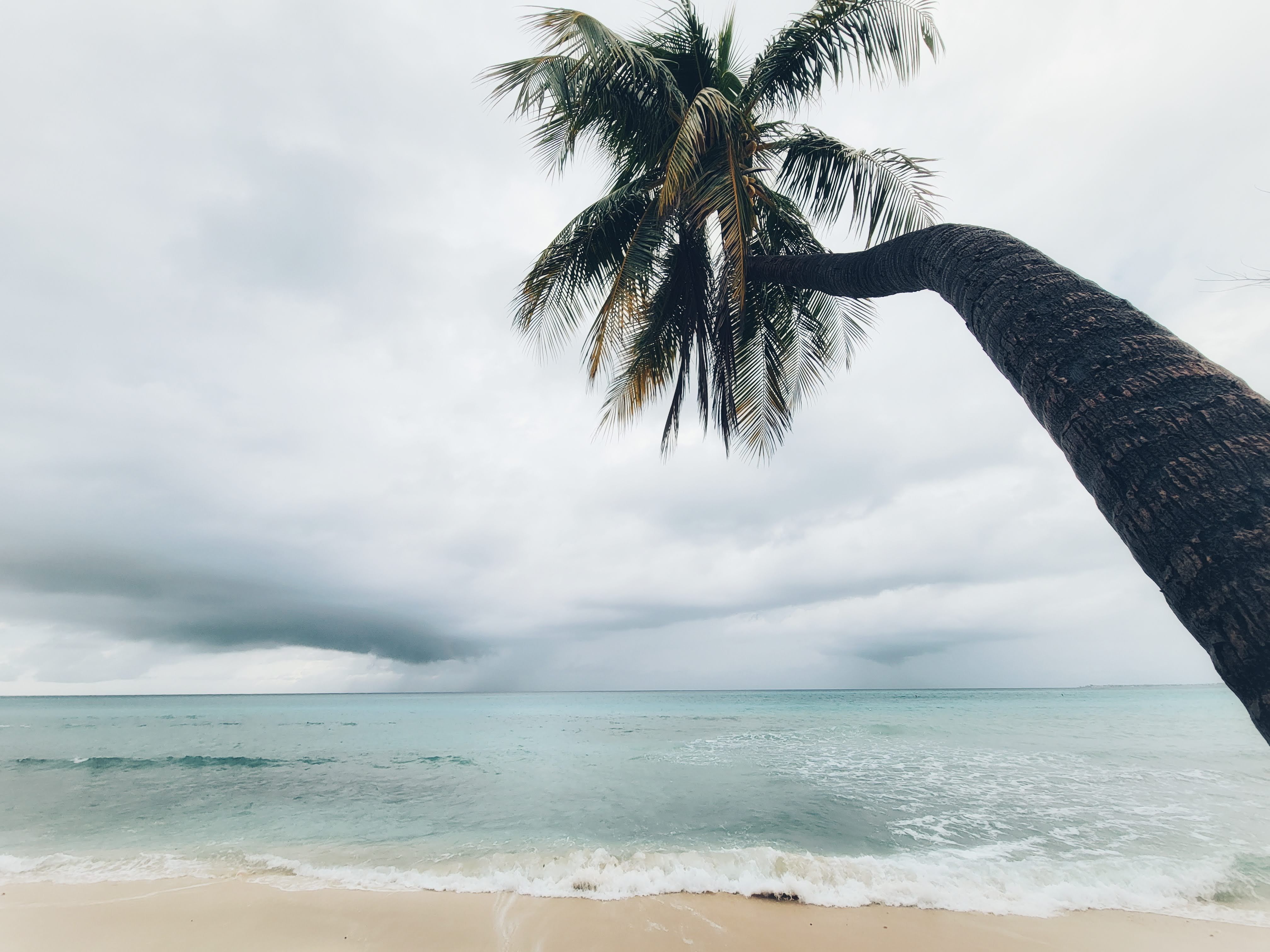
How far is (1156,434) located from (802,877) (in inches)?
313

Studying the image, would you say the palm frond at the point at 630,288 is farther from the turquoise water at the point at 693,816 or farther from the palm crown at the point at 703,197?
the turquoise water at the point at 693,816

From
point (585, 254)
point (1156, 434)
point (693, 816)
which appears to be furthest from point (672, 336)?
point (693, 816)

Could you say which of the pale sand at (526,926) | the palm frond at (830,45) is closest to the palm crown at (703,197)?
the palm frond at (830,45)

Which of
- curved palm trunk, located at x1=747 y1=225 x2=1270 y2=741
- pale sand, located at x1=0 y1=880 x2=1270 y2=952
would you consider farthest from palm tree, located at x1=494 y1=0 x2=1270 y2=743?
pale sand, located at x1=0 y1=880 x2=1270 y2=952

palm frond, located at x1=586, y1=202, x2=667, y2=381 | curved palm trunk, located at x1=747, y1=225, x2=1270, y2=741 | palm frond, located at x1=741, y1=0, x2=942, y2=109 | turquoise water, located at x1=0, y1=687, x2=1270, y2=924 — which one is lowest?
turquoise water, located at x1=0, y1=687, x2=1270, y2=924

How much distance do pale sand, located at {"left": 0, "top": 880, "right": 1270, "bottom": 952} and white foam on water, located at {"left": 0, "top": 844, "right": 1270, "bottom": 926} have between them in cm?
26

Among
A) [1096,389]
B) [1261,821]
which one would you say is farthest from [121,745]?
[1261,821]

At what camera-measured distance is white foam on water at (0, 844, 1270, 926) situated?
6.70m

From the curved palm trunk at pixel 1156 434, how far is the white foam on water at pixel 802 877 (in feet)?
23.4

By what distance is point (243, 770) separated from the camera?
1697 centimetres

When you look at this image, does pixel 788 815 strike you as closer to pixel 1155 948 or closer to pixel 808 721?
pixel 1155 948

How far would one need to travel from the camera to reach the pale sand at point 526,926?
559 cm

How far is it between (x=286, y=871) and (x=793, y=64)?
11.9 m

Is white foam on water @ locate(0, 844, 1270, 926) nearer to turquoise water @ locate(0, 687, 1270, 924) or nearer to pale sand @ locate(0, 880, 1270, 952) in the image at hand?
turquoise water @ locate(0, 687, 1270, 924)
